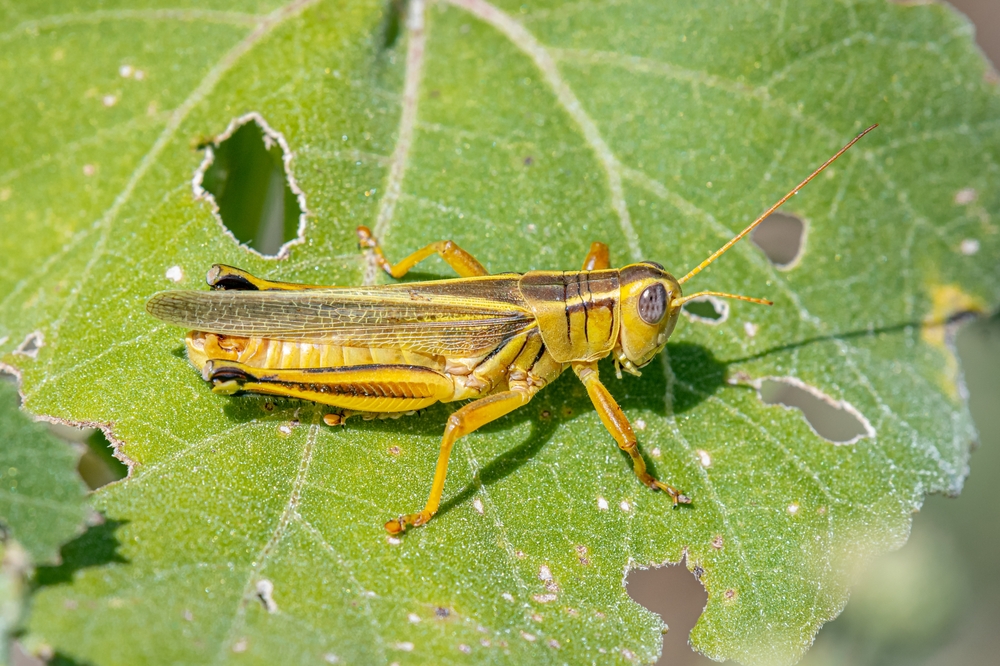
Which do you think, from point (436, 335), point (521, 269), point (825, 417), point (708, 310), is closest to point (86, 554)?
point (436, 335)

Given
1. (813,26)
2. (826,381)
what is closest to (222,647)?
(826,381)

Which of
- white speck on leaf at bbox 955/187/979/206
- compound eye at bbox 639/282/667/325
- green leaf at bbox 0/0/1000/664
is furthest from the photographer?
white speck on leaf at bbox 955/187/979/206

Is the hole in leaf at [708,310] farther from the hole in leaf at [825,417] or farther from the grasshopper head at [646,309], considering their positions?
the hole in leaf at [825,417]

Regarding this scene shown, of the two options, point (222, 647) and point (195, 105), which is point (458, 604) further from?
point (195, 105)

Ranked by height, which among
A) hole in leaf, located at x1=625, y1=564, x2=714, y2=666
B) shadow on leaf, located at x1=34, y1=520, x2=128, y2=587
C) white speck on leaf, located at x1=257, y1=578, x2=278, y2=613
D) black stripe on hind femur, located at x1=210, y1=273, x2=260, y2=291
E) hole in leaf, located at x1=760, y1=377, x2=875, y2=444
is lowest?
white speck on leaf, located at x1=257, y1=578, x2=278, y2=613

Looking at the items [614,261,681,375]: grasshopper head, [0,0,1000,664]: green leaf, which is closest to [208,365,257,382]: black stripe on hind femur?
[0,0,1000,664]: green leaf

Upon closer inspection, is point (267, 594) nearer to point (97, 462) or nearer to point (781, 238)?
point (97, 462)

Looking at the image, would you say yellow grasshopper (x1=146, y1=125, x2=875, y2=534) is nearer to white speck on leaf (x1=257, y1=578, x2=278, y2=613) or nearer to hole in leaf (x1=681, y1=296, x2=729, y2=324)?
hole in leaf (x1=681, y1=296, x2=729, y2=324)

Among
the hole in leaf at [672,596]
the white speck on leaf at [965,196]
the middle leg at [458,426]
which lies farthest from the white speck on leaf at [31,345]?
the hole in leaf at [672,596]
